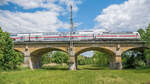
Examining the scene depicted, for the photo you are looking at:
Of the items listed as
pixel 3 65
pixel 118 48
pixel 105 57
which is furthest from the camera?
pixel 105 57

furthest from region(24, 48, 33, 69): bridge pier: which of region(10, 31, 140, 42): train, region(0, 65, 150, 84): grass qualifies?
region(0, 65, 150, 84): grass

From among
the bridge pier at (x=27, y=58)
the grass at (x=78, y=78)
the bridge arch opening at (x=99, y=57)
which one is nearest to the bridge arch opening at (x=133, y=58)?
the bridge arch opening at (x=99, y=57)

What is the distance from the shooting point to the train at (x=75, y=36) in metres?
28.5

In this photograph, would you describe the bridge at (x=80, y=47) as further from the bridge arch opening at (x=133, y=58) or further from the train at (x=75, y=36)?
the bridge arch opening at (x=133, y=58)

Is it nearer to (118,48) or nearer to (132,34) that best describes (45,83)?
(118,48)

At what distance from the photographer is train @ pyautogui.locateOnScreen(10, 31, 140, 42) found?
1120 inches

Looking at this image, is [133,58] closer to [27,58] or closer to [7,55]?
[27,58]

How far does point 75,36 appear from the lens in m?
29.0

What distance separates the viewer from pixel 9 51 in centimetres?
2334

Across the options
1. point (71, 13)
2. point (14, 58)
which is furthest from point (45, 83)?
point (71, 13)

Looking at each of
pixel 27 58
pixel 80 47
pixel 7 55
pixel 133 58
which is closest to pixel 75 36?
pixel 80 47

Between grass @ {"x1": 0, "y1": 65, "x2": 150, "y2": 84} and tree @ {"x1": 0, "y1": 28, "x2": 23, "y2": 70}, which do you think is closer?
grass @ {"x1": 0, "y1": 65, "x2": 150, "y2": 84}

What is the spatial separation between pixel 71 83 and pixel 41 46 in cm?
1943

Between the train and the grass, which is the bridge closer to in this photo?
the train
